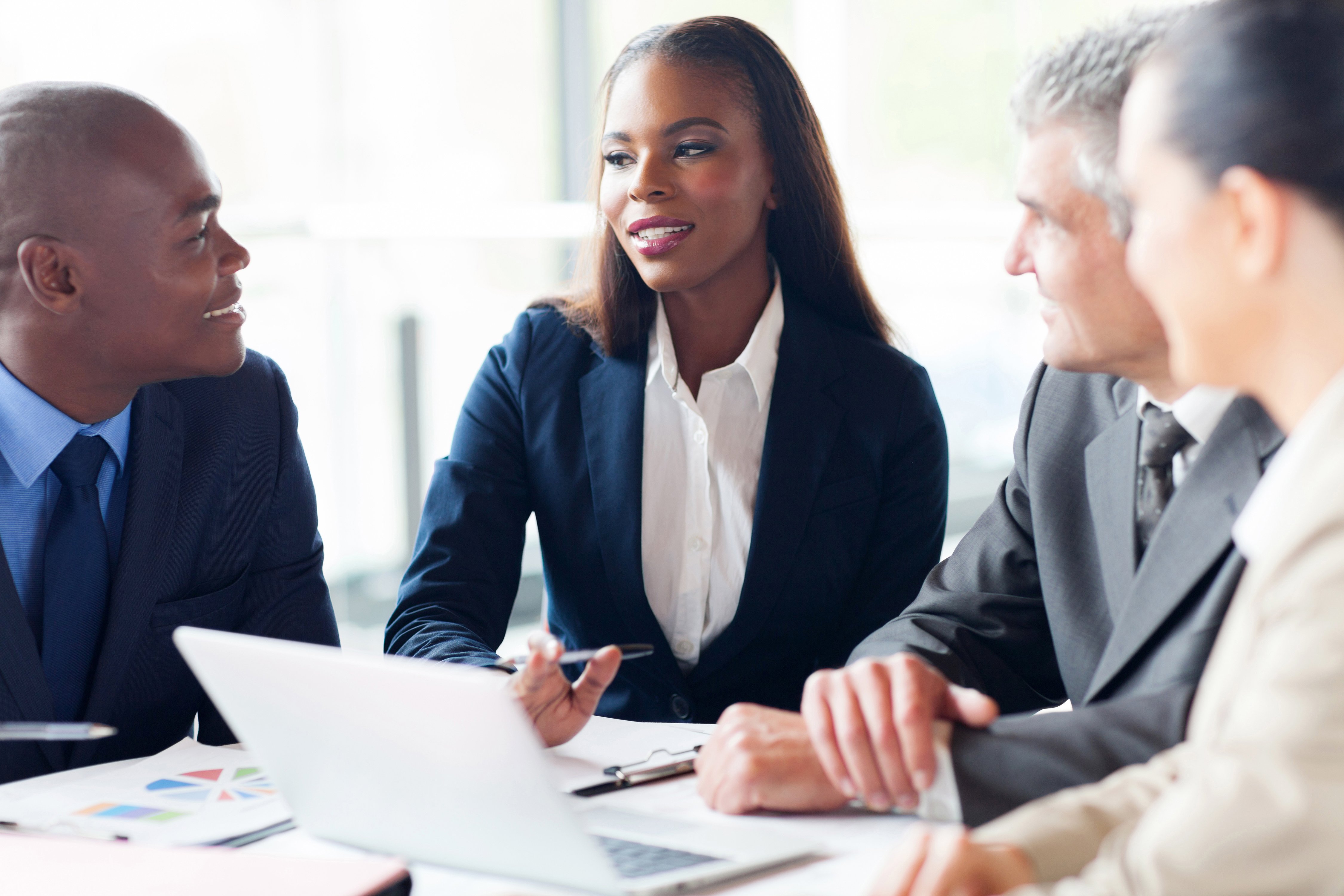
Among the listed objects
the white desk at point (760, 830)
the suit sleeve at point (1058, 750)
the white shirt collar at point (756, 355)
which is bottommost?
the white desk at point (760, 830)

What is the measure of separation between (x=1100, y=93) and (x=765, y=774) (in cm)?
80

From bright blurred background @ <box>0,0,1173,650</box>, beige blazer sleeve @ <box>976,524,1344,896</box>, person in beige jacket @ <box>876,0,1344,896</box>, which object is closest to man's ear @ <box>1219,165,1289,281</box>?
person in beige jacket @ <box>876,0,1344,896</box>

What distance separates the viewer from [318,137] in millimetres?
3797

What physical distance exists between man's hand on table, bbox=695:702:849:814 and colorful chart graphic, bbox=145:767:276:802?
45 cm

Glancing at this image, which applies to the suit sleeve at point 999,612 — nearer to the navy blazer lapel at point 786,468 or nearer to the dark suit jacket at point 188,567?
the navy blazer lapel at point 786,468

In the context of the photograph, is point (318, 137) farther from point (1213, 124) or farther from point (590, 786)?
point (1213, 124)

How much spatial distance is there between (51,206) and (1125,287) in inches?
52.2

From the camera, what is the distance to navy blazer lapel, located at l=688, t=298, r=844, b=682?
1864 mm

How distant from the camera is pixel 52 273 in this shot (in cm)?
157

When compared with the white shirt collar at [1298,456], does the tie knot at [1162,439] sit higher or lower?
lower

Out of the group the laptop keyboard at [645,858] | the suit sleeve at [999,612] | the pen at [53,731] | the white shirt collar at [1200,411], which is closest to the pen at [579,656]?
the laptop keyboard at [645,858]

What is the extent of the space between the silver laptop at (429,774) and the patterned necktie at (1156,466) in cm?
59

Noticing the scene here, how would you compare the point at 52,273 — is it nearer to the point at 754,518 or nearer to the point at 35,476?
the point at 35,476

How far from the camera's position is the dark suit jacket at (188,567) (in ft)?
4.75
